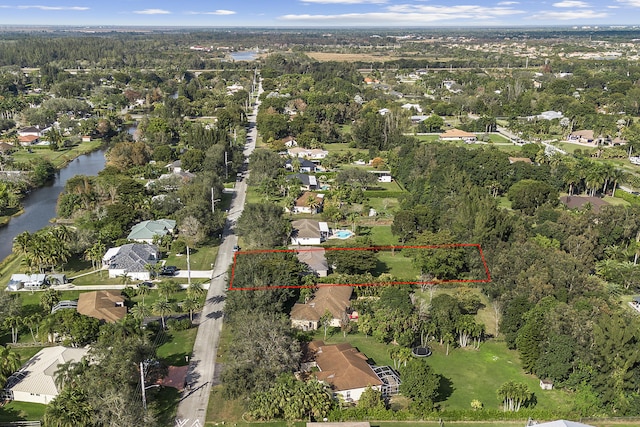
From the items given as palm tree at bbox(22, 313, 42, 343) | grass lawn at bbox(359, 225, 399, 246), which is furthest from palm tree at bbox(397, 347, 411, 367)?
palm tree at bbox(22, 313, 42, 343)

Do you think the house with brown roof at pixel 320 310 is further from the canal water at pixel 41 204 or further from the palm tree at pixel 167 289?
the canal water at pixel 41 204

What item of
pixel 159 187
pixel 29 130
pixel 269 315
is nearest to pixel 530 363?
pixel 269 315

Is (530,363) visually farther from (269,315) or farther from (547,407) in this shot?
(269,315)

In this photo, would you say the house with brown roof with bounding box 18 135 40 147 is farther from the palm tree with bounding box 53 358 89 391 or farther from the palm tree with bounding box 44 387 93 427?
the palm tree with bounding box 44 387 93 427

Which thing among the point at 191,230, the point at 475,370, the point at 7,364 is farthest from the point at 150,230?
the point at 475,370

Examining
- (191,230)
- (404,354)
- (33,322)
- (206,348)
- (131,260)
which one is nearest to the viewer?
(404,354)

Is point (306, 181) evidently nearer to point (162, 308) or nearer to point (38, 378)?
point (162, 308)
